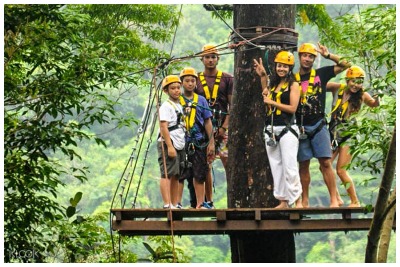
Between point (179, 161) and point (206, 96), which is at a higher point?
point (206, 96)

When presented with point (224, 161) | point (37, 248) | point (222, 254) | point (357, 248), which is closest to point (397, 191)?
point (224, 161)

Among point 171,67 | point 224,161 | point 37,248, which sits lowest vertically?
point 37,248

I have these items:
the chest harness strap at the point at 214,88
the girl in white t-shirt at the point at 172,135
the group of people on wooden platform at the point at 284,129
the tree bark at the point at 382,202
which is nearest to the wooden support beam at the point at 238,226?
the group of people on wooden platform at the point at 284,129

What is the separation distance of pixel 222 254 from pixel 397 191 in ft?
89.3

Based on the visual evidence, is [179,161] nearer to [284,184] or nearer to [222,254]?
[284,184]

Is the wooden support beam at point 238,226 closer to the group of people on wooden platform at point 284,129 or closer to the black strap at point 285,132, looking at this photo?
the group of people on wooden platform at point 284,129

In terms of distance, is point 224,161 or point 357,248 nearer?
point 224,161

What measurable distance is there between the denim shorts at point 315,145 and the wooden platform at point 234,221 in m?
0.52

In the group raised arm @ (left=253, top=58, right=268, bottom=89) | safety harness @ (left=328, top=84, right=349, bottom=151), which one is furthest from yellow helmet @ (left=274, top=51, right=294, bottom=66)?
safety harness @ (left=328, top=84, right=349, bottom=151)

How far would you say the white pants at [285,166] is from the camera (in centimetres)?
804

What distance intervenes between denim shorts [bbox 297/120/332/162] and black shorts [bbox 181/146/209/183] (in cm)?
71

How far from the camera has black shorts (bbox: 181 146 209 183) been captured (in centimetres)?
841

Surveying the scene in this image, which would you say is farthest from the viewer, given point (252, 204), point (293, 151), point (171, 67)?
point (171, 67)

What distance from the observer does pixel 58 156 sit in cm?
3300
